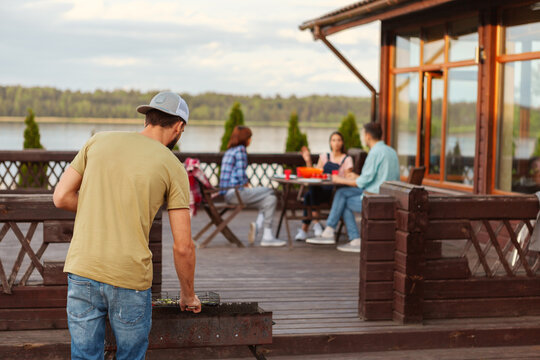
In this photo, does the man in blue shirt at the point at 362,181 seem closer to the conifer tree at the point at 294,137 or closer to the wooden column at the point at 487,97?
the wooden column at the point at 487,97

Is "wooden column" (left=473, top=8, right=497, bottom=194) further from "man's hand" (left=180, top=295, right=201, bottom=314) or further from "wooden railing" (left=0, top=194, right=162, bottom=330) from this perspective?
"man's hand" (left=180, top=295, right=201, bottom=314)

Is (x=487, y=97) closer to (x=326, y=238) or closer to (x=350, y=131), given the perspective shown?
(x=326, y=238)

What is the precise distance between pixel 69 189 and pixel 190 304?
2.11 ft

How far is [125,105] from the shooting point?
21266mm

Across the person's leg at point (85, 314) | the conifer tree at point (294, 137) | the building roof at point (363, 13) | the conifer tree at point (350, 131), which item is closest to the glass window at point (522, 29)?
the building roof at point (363, 13)

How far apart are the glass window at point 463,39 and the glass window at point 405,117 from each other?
99 cm

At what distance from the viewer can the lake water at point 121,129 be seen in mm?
15211

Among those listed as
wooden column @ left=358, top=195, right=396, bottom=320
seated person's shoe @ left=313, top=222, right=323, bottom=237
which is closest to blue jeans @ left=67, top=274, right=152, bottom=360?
wooden column @ left=358, top=195, right=396, bottom=320

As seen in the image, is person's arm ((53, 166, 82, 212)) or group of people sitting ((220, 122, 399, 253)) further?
group of people sitting ((220, 122, 399, 253))

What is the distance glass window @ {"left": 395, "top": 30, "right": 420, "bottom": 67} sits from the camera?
9164 millimetres

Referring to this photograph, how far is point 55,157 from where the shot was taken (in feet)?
34.0

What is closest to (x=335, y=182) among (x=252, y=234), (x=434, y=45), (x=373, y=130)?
(x=373, y=130)

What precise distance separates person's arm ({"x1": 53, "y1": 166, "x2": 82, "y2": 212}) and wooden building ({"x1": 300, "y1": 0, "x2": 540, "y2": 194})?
5314mm

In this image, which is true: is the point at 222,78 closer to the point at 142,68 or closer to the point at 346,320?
the point at 142,68
